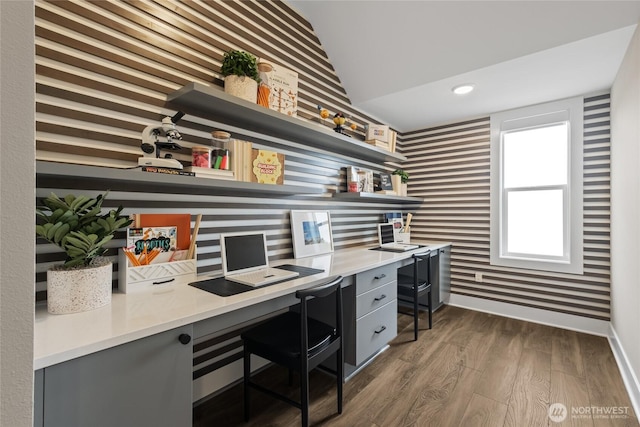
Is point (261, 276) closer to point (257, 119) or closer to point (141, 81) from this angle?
point (257, 119)

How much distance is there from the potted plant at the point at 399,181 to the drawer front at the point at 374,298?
1447mm

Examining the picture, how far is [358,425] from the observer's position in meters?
1.63

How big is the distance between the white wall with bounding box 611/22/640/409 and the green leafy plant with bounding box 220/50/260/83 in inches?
95.0

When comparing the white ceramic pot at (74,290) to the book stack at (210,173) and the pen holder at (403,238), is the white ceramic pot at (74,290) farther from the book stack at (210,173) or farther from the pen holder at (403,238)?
the pen holder at (403,238)

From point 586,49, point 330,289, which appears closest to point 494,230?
point 586,49

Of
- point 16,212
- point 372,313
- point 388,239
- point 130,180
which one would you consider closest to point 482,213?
point 388,239

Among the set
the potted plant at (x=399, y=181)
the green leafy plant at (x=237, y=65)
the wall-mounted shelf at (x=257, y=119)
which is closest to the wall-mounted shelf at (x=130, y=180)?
the wall-mounted shelf at (x=257, y=119)

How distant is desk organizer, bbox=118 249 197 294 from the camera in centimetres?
137

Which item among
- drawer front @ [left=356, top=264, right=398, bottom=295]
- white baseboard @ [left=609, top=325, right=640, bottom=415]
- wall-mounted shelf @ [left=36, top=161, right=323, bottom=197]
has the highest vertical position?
wall-mounted shelf @ [left=36, top=161, right=323, bottom=197]

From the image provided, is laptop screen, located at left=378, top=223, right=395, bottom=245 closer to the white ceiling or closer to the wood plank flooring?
the wood plank flooring

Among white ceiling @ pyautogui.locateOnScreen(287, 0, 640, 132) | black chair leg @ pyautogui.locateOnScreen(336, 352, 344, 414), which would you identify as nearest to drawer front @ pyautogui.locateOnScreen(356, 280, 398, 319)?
black chair leg @ pyautogui.locateOnScreen(336, 352, 344, 414)

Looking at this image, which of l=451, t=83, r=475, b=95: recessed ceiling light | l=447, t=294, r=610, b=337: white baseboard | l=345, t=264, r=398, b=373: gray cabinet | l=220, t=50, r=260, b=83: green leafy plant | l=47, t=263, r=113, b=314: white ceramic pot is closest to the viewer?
l=47, t=263, r=113, b=314: white ceramic pot

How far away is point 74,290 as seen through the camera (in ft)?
3.61

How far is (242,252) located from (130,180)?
74 cm
